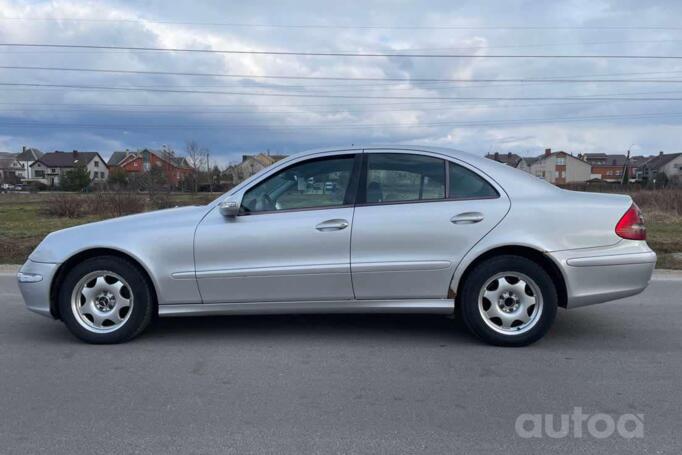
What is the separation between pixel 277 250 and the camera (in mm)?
4449

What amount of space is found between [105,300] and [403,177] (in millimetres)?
2667

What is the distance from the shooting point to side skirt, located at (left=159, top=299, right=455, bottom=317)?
14.8 ft

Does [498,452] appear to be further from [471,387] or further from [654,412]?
[654,412]

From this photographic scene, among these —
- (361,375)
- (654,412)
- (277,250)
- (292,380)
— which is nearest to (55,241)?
(277,250)

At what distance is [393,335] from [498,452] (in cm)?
204

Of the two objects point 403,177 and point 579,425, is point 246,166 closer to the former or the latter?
point 403,177

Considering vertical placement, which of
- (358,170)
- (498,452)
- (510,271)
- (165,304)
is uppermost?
(358,170)

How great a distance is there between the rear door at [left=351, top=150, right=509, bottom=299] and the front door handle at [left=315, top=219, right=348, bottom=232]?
0.10m

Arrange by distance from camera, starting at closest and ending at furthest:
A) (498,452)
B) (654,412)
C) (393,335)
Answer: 1. (498,452)
2. (654,412)
3. (393,335)

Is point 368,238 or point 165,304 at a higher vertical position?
point 368,238

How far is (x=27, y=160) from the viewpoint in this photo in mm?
107938

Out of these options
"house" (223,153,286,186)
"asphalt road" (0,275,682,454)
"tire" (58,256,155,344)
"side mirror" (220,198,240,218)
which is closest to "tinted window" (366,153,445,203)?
"side mirror" (220,198,240,218)

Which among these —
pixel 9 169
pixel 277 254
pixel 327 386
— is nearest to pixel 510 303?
pixel 327 386

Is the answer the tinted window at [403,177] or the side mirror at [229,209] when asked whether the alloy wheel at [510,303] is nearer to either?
the tinted window at [403,177]
